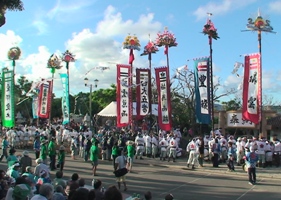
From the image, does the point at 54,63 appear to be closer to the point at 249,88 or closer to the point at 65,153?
the point at 65,153

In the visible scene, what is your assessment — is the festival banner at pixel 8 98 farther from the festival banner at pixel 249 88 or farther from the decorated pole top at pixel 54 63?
the festival banner at pixel 249 88

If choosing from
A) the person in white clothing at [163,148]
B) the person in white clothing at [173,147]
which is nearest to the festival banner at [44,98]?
the person in white clothing at [163,148]

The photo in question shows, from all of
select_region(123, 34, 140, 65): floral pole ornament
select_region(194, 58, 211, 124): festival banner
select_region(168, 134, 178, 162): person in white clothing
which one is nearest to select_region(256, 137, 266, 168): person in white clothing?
select_region(194, 58, 211, 124): festival banner

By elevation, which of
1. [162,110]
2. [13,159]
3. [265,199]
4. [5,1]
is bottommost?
[265,199]

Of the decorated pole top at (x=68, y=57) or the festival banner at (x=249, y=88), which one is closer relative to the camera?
the festival banner at (x=249, y=88)

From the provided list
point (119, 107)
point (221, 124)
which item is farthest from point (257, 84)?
point (119, 107)

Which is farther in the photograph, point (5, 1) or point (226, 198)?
point (226, 198)

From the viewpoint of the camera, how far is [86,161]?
71.1ft

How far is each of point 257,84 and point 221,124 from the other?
19.3 feet

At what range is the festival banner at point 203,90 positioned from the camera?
71.7 feet

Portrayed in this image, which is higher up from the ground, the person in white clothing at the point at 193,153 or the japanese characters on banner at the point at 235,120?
the japanese characters on banner at the point at 235,120

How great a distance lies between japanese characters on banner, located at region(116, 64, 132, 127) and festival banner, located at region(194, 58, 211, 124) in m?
5.24

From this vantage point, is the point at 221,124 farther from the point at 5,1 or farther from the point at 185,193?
the point at 5,1

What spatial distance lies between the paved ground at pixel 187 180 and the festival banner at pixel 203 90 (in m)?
2.96
